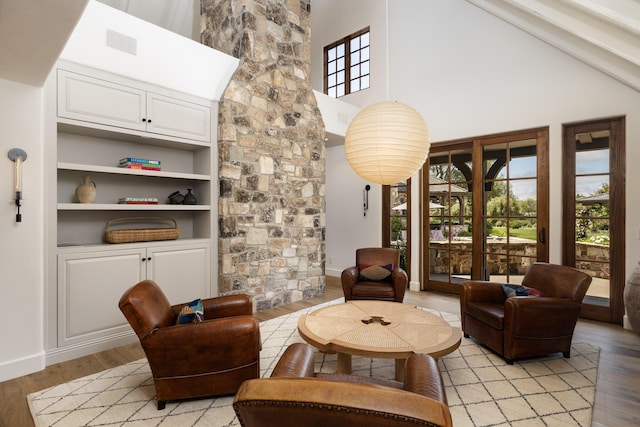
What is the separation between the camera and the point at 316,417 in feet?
3.12

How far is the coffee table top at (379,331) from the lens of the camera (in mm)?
2148

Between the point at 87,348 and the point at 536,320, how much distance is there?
3.92 m

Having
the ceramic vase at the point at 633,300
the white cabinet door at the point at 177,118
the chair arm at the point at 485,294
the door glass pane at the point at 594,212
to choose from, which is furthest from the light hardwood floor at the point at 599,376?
the white cabinet door at the point at 177,118

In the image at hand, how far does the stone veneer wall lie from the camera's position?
13.4 ft

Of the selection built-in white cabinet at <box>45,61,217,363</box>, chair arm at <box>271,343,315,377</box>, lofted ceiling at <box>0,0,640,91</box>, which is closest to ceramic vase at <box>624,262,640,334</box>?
lofted ceiling at <box>0,0,640,91</box>

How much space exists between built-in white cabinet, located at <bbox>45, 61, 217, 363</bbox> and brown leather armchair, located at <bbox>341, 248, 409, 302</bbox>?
1.65m

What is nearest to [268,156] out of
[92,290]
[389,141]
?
[389,141]

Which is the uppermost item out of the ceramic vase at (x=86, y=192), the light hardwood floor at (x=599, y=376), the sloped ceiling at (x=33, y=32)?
the sloped ceiling at (x=33, y=32)

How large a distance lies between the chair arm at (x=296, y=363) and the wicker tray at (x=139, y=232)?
2.46 metres

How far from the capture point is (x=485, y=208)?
4.88 metres

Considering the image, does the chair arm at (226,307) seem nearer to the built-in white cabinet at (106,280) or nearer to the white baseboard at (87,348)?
the built-in white cabinet at (106,280)

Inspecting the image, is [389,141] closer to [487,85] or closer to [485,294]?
[485,294]

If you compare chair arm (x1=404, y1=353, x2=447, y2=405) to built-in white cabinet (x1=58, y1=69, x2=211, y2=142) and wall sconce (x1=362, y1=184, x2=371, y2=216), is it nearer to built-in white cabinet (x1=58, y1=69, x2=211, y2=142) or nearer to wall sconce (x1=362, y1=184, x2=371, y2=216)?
built-in white cabinet (x1=58, y1=69, x2=211, y2=142)

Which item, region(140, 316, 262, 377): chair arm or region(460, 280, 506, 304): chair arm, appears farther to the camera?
region(460, 280, 506, 304): chair arm
